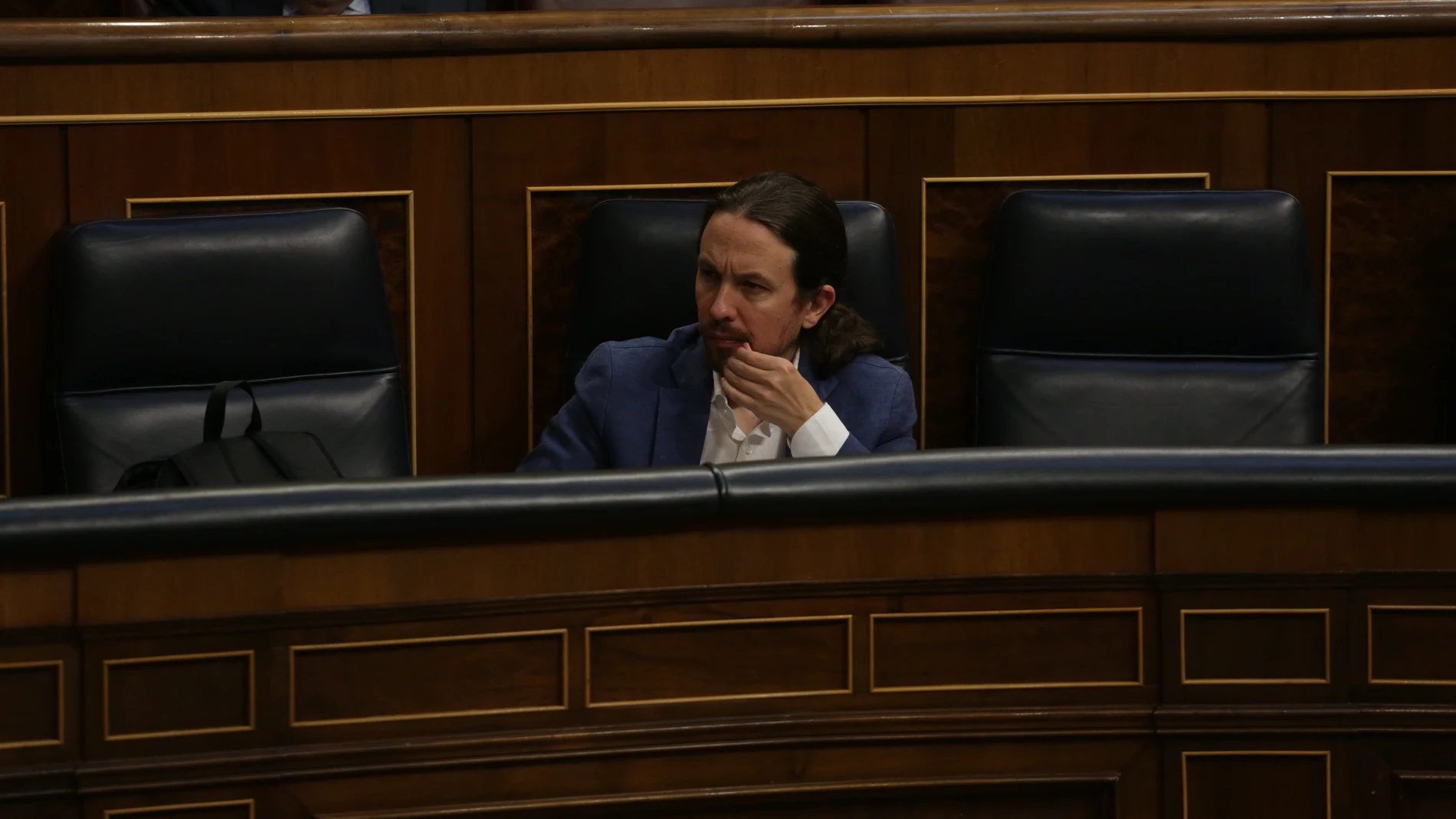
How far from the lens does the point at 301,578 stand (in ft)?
2.71

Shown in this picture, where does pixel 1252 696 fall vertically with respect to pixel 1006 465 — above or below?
below

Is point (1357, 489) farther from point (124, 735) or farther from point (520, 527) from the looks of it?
point (124, 735)

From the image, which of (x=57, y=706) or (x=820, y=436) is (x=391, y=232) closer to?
(x=820, y=436)

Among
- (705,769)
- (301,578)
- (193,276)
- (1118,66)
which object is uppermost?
(1118,66)

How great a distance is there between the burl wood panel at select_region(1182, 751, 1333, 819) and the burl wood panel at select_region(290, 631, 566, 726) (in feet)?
1.16

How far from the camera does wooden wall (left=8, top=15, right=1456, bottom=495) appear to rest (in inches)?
55.9

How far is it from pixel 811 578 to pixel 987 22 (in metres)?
0.79

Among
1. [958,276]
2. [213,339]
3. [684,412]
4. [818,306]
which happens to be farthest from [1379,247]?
[213,339]

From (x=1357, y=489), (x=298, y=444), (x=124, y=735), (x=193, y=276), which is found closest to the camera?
(x=124, y=735)

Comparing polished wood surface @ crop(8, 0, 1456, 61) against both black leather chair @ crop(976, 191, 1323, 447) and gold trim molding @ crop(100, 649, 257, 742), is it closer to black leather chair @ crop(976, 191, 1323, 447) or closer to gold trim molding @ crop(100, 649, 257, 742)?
black leather chair @ crop(976, 191, 1323, 447)

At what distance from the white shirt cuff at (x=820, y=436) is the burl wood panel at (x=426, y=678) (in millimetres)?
392

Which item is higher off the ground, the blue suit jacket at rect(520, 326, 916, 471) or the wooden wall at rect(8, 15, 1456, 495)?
the wooden wall at rect(8, 15, 1456, 495)

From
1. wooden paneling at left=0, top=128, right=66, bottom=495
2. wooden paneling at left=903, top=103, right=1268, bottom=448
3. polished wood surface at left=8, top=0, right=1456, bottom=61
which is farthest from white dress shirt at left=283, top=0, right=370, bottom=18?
wooden paneling at left=903, top=103, right=1268, bottom=448

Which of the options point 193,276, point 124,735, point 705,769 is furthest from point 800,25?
point 124,735
